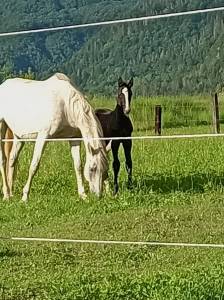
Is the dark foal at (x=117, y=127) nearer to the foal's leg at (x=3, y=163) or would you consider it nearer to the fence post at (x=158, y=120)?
the fence post at (x=158, y=120)

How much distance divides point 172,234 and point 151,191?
6.97ft

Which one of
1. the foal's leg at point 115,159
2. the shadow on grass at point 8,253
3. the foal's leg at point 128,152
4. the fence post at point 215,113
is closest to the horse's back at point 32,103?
the foal's leg at point 115,159

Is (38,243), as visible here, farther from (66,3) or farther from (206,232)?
(66,3)

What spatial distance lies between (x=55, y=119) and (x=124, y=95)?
81cm

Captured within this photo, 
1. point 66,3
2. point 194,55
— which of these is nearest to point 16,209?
point 194,55

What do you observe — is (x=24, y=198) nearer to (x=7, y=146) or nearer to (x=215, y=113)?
(x=7, y=146)

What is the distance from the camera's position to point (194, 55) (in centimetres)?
870

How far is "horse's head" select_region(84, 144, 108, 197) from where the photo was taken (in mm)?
8688

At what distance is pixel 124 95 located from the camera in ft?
30.1

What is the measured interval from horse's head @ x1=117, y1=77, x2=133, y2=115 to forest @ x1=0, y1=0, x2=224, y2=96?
0.08m

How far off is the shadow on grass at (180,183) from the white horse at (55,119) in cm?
63

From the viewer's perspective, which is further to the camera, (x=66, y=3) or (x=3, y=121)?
(x=66, y=3)

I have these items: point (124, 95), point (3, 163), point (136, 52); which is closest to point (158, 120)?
point (124, 95)

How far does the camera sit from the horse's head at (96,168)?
342 inches
